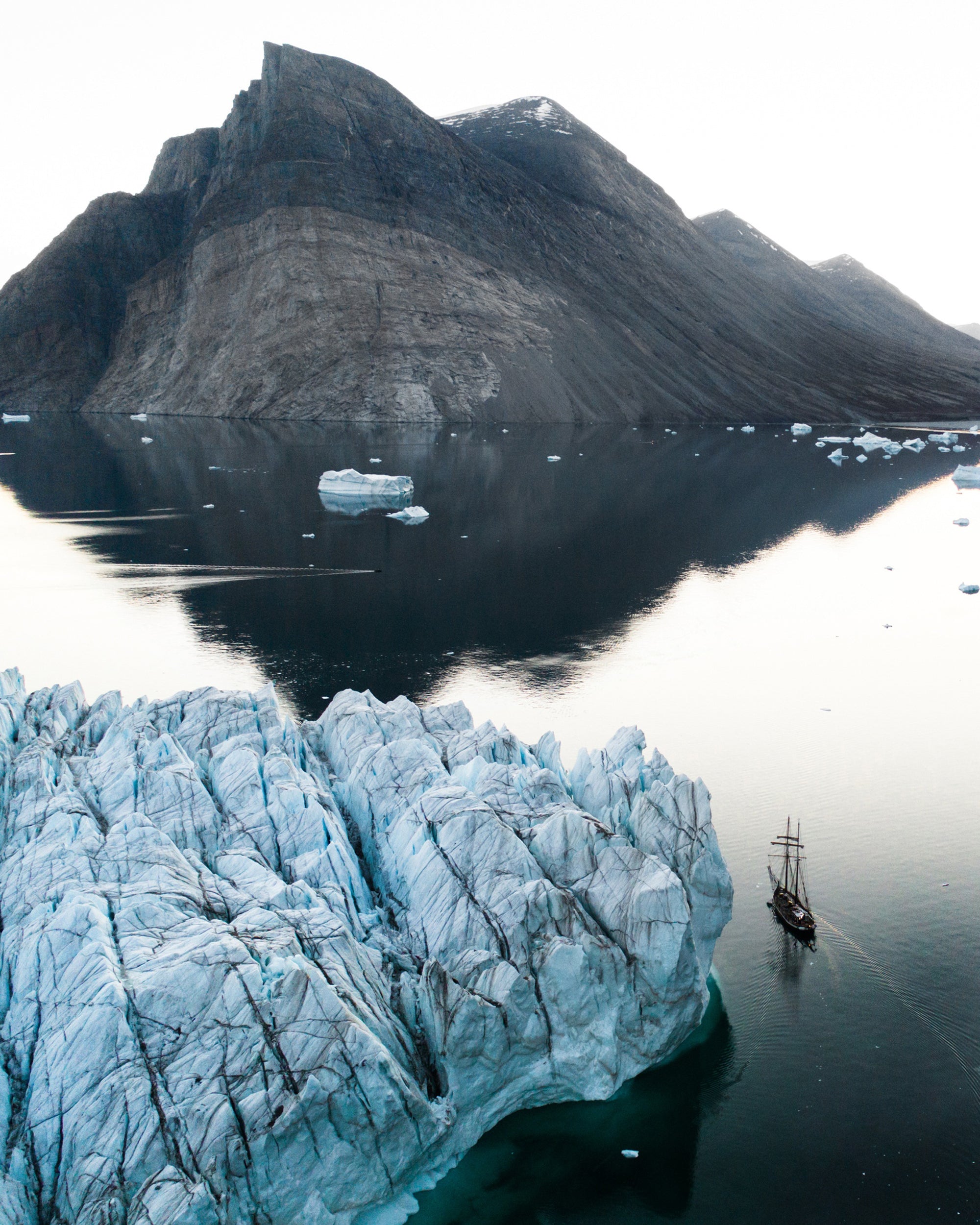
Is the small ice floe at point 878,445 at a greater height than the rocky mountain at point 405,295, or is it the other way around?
the rocky mountain at point 405,295

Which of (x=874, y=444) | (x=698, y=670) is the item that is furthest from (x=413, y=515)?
(x=874, y=444)

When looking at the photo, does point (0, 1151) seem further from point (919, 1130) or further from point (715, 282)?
point (715, 282)

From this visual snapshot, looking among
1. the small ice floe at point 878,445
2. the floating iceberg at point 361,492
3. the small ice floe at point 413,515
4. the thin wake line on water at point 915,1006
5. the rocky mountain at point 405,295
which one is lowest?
the thin wake line on water at point 915,1006

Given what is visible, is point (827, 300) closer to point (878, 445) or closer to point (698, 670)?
point (878, 445)

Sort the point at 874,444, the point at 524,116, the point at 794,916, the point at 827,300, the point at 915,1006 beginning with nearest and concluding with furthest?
the point at 915,1006, the point at 794,916, the point at 874,444, the point at 524,116, the point at 827,300

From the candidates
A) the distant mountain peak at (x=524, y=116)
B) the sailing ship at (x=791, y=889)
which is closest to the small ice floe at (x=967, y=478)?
the sailing ship at (x=791, y=889)

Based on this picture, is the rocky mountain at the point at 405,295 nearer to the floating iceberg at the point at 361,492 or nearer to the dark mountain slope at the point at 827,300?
the dark mountain slope at the point at 827,300

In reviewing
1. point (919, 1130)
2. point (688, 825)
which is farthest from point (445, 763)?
point (919, 1130)
